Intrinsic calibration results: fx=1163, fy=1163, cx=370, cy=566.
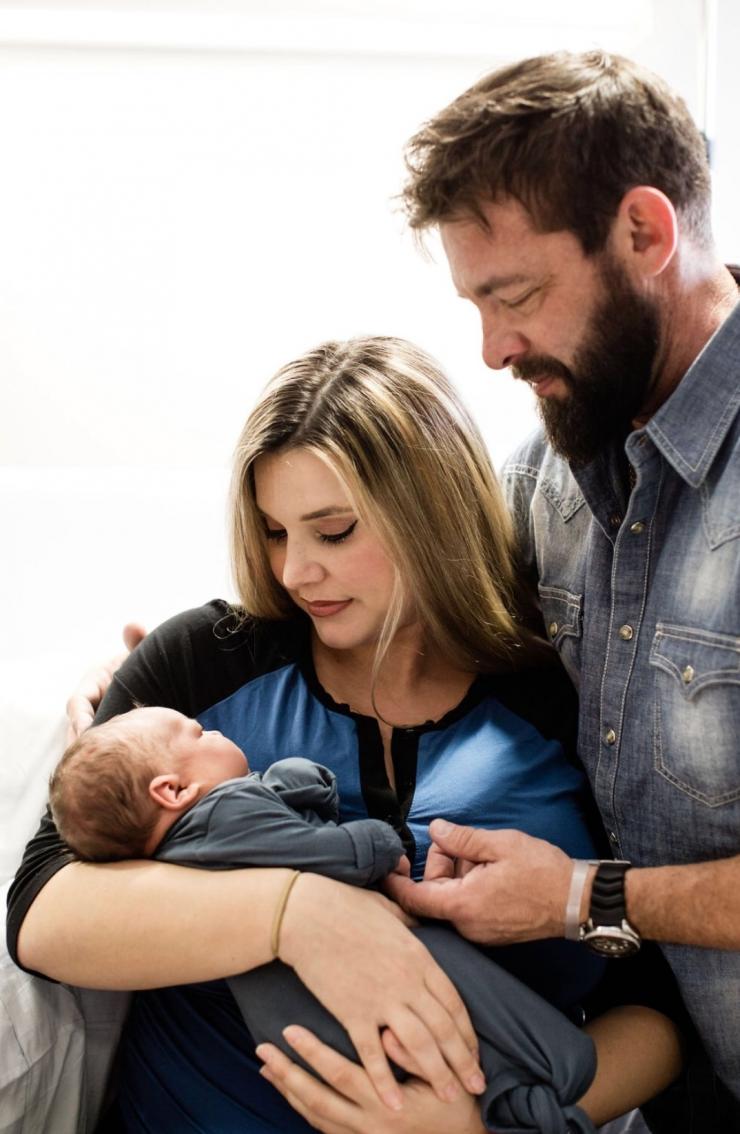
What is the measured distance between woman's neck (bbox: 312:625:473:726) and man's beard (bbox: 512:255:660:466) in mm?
379

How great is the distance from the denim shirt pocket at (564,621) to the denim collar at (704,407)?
0.94ft

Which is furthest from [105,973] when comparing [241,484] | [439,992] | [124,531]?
[124,531]

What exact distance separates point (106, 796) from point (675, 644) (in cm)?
71

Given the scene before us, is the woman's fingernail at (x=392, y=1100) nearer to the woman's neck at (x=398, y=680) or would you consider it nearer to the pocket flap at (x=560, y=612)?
the woman's neck at (x=398, y=680)

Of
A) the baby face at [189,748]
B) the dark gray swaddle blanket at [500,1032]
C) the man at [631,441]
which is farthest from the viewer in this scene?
the baby face at [189,748]

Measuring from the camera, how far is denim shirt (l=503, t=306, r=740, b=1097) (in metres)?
1.37

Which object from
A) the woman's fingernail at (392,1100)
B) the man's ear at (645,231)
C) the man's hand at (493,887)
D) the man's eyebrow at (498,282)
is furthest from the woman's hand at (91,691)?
the man's ear at (645,231)

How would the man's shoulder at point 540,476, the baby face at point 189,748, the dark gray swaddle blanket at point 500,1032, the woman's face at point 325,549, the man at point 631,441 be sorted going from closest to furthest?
the dark gray swaddle blanket at point 500,1032
the man at point 631,441
the baby face at point 189,748
the woman's face at point 325,549
the man's shoulder at point 540,476

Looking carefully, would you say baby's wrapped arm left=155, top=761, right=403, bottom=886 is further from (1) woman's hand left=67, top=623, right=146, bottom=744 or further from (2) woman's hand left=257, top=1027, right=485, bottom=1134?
(1) woman's hand left=67, top=623, right=146, bottom=744

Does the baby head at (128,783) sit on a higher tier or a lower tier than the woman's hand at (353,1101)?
higher

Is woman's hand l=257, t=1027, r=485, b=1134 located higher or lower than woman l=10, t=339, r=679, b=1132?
lower

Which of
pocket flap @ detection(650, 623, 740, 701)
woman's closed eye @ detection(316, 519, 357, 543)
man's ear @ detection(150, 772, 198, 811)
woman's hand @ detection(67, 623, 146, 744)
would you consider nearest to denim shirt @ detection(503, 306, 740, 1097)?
pocket flap @ detection(650, 623, 740, 701)

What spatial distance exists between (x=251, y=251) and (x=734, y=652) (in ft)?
5.15

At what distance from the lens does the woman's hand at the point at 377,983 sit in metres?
1.26
